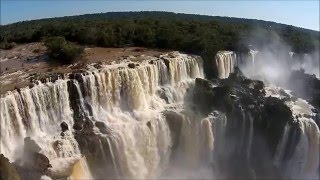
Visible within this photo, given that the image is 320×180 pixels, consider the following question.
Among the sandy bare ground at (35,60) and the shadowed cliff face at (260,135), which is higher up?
the sandy bare ground at (35,60)

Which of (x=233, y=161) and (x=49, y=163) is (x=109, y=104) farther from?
(x=233, y=161)

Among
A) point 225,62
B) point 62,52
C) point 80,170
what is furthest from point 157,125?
point 225,62

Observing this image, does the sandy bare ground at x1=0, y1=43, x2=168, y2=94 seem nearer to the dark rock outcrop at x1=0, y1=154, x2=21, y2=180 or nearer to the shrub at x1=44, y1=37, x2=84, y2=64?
the shrub at x1=44, y1=37, x2=84, y2=64

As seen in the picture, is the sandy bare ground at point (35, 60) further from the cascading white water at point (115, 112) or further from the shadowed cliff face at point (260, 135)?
the shadowed cliff face at point (260, 135)

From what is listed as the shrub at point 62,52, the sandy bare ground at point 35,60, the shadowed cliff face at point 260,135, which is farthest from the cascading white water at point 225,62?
the shrub at point 62,52

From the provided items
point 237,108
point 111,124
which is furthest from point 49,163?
point 237,108
